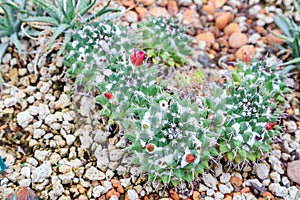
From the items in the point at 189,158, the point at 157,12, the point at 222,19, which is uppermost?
the point at 157,12

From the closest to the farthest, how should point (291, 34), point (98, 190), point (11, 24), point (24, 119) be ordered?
point (98, 190) → point (24, 119) → point (11, 24) → point (291, 34)

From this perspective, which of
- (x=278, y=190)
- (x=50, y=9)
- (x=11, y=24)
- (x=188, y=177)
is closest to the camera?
(x=188, y=177)

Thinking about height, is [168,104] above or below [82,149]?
above

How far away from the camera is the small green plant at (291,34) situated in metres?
3.11

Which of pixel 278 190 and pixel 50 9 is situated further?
pixel 50 9

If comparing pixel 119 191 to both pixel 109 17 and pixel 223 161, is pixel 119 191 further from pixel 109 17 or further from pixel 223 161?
pixel 109 17

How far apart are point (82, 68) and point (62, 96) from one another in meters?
0.24

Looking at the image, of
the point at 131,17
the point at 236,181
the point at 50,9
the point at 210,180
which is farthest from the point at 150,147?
the point at 131,17

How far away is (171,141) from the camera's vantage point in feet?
7.89

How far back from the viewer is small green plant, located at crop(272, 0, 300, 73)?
311cm

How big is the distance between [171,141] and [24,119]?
888mm

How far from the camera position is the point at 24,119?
2.84 meters

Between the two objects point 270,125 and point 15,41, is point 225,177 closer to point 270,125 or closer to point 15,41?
point 270,125

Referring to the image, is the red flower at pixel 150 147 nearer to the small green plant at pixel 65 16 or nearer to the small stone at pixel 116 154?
the small stone at pixel 116 154
